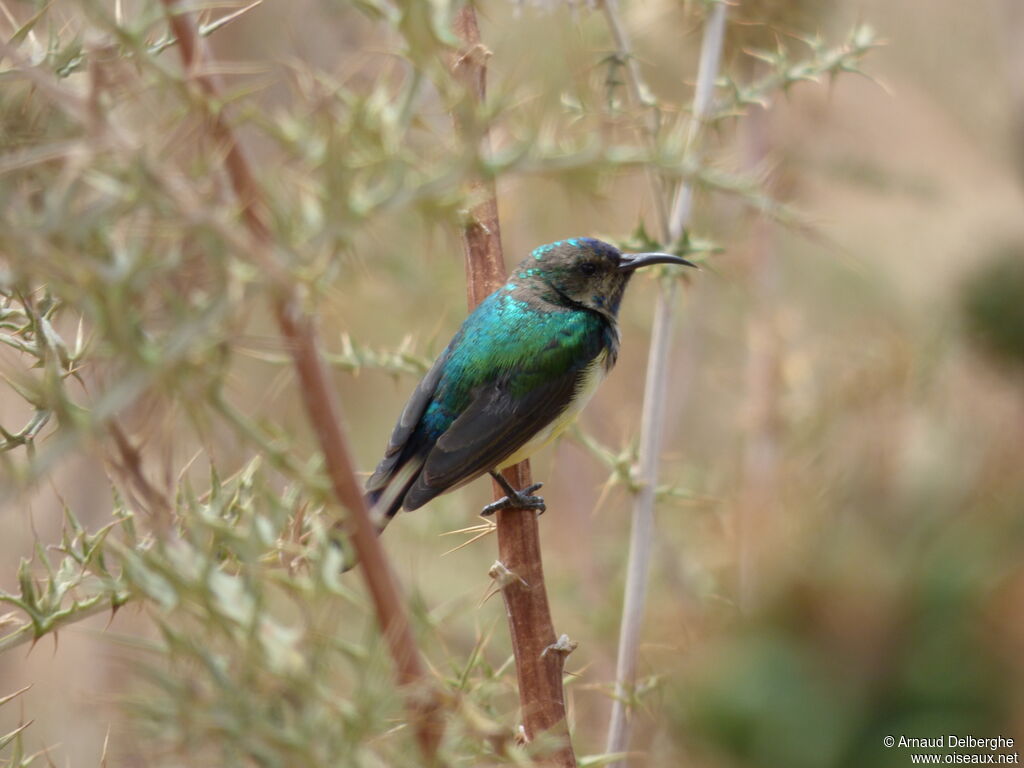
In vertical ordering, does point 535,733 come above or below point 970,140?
below

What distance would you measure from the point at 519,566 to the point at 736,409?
4.28 metres

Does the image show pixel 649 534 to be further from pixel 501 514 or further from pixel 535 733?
pixel 535 733

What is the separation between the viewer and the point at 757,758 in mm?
2168

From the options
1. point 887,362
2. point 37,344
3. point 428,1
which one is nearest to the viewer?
point 428,1

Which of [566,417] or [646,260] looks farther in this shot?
[566,417]

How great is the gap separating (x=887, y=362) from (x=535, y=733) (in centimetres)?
386

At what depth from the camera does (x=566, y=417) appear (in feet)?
12.4

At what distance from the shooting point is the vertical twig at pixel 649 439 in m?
2.66

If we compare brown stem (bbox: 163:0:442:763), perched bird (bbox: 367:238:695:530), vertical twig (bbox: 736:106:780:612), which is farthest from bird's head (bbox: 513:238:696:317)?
brown stem (bbox: 163:0:442:763)

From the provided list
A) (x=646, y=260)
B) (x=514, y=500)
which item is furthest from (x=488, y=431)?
(x=646, y=260)

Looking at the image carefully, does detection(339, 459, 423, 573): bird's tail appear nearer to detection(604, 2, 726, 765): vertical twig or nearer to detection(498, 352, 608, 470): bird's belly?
detection(498, 352, 608, 470): bird's belly

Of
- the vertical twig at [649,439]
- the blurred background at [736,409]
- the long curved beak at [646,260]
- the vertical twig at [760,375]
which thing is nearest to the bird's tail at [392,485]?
the blurred background at [736,409]

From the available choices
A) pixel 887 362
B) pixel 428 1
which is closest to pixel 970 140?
pixel 887 362

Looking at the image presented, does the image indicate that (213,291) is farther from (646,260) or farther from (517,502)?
(646,260)
